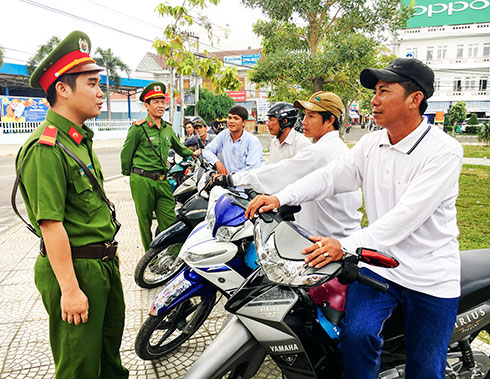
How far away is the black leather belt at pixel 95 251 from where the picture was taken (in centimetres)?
167

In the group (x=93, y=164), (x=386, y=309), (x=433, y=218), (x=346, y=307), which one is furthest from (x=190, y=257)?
(x=433, y=218)

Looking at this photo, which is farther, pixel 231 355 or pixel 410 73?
pixel 410 73

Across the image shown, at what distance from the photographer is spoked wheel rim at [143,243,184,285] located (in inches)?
138

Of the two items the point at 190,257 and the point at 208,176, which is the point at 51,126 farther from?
the point at 208,176

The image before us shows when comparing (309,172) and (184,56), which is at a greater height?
(184,56)

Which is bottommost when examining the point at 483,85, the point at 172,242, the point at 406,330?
the point at 172,242

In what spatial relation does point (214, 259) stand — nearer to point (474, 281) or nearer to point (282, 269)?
point (282, 269)

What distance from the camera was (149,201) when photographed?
403cm

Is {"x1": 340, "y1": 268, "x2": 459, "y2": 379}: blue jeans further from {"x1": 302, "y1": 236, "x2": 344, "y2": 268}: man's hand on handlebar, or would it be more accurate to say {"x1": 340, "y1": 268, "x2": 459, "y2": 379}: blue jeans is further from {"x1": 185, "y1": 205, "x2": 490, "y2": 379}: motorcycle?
{"x1": 302, "y1": 236, "x2": 344, "y2": 268}: man's hand on handlebar

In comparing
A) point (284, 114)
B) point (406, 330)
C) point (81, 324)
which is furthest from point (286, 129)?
point (81, 324)

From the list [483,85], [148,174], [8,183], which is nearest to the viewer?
[148,174]

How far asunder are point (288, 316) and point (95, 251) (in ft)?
3.07

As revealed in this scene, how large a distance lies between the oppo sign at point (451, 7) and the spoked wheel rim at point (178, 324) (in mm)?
47421

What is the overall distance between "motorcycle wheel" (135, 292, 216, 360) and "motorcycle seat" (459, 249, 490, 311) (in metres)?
1.49
